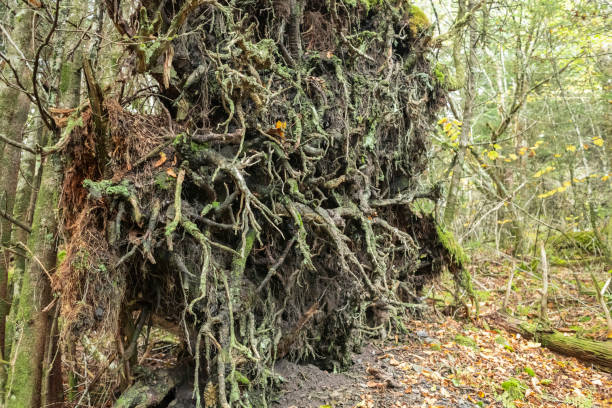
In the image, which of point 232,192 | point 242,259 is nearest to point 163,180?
point 232,192

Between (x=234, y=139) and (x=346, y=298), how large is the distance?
2419mm

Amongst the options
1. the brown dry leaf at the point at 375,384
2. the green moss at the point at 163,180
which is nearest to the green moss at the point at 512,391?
the brown dry leaf at the point at 375,384

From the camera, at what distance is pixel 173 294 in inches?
139

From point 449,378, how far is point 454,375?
13cm

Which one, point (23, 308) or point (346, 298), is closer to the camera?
point (23, 308)

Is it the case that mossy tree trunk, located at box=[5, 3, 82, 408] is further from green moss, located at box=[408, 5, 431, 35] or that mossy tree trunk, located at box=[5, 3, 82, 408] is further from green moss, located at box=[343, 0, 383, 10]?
green moss, located at box=[408, 5, 431, 35]

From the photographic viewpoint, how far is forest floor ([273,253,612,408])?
3.95 metres

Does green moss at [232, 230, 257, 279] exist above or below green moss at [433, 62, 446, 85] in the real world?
below

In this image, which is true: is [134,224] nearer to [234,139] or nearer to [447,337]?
[234,139]

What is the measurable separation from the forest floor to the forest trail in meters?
0.01

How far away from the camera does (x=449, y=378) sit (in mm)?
4434

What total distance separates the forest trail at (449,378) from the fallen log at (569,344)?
0.12 m

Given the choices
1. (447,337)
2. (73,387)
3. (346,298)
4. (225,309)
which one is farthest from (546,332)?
(73,387)

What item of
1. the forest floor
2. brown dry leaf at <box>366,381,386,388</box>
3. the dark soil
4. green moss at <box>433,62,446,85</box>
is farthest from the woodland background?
brown dry leaf at <box>366,381,386,388</box>
